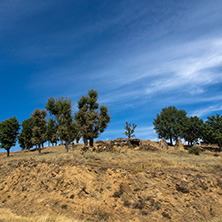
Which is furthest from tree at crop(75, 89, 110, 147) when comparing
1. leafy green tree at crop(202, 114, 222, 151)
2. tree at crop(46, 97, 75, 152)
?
leafy green tree at crop(202, 114, 222, 151)

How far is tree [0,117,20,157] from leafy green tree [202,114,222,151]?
196ft

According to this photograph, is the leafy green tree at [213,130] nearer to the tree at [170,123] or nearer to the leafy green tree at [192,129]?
the leafy green tree at [192,129]

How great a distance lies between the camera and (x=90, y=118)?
39.8 metres

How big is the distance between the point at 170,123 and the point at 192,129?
786cm

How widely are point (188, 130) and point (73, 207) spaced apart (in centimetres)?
6176

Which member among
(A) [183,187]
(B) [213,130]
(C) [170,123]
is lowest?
(A) [183,187]

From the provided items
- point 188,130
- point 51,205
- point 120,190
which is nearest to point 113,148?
point 120,190

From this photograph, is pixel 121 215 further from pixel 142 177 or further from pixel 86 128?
pixel 86 128

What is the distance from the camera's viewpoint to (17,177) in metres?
18.3

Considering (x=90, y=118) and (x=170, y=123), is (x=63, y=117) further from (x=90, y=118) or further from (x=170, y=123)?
(x=170, y=123)

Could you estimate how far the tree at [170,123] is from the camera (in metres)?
67.1

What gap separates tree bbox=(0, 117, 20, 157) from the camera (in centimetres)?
5334

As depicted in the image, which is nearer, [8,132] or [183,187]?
[183,187]

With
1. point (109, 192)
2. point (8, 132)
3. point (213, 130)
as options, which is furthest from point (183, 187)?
point (8, 132)
